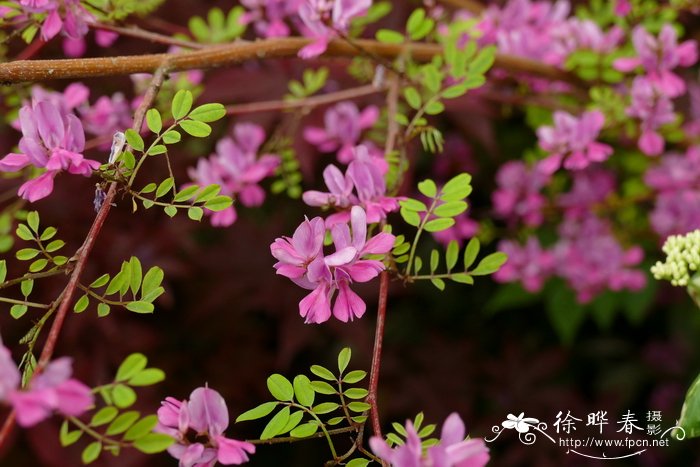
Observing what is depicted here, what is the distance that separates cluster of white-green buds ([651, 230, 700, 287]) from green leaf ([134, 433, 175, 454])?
49 centimetres

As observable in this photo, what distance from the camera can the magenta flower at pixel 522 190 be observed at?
4.51ft

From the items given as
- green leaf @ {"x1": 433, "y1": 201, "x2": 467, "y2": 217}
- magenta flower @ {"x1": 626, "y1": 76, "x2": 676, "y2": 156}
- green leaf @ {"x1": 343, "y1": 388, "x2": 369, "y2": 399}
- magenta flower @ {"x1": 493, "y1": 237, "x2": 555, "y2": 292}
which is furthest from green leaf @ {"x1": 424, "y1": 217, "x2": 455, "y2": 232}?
magenta flower @ {"x1": 493, "y1": 237, "x2": 555, "y2": 292}

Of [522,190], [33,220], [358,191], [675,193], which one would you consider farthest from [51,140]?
[675,193]

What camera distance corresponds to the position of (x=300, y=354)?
5.78ft

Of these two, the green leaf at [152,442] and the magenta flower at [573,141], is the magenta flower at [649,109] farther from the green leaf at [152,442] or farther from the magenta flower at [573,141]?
the green leaf at [152,442]

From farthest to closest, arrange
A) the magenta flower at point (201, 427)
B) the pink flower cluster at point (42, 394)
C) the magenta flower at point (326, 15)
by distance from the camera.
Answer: the magenta flower at point (326, 15), the magenta flower at point (201, 427), the pink flower cluster at point (42, 394)

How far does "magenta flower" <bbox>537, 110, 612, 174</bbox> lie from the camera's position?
0.96m

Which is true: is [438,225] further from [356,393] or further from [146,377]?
[146,377]

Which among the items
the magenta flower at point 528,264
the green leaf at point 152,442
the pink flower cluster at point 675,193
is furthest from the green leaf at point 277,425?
the pink flower cluster at point 675,193

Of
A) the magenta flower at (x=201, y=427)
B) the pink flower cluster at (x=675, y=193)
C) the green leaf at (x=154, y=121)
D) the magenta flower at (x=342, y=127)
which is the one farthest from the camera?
the pink flower cluster at (x=675, y=193)

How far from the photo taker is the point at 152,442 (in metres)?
0.47

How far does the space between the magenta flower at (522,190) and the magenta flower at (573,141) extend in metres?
0.36

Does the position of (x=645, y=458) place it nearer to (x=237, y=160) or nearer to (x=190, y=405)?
(x=237, y=160)

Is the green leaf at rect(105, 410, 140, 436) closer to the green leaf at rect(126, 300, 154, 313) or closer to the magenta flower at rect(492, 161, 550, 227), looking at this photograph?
the green leaf at rect(126, 300, 154, 313)
